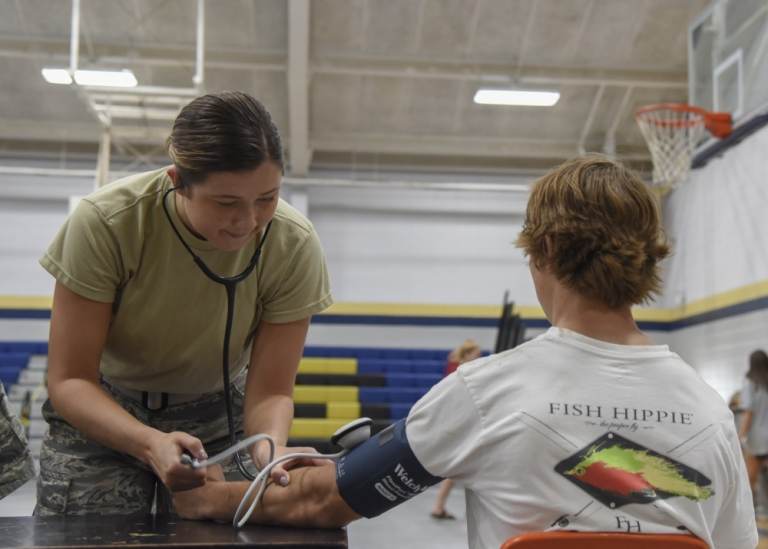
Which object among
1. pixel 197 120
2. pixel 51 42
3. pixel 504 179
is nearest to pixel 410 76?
pixel 504 179

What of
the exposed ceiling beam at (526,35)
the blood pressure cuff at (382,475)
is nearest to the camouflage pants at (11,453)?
the blood pressure cuff at (382,475)

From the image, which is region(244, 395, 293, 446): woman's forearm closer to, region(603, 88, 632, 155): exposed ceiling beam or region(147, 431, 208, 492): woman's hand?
region(147, 431, 208, 492): woman's hand

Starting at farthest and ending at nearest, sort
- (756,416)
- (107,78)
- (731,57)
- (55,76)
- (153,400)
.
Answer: (55,76) < (107,78) < (731,57) < (756,416) < (153,400)

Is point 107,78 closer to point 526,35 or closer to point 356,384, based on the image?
point 356,384

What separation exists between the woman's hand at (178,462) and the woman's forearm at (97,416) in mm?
95

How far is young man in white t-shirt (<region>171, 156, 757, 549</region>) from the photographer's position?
3.25 feet

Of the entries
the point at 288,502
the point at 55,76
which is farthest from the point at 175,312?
the point at 55,76

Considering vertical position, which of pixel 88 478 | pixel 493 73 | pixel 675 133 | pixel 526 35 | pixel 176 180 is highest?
pixel 526 35

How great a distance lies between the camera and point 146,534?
1015mm

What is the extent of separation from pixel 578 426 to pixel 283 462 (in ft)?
1.44

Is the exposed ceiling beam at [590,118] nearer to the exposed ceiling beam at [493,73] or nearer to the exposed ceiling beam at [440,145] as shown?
the exposed ceiling beam at [440,145]

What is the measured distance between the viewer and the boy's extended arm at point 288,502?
1106 mm

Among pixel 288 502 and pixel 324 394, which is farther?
pixel 324 394

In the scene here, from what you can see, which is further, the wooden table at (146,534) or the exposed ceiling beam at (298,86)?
the exposed ceiling beam at (298,86)
